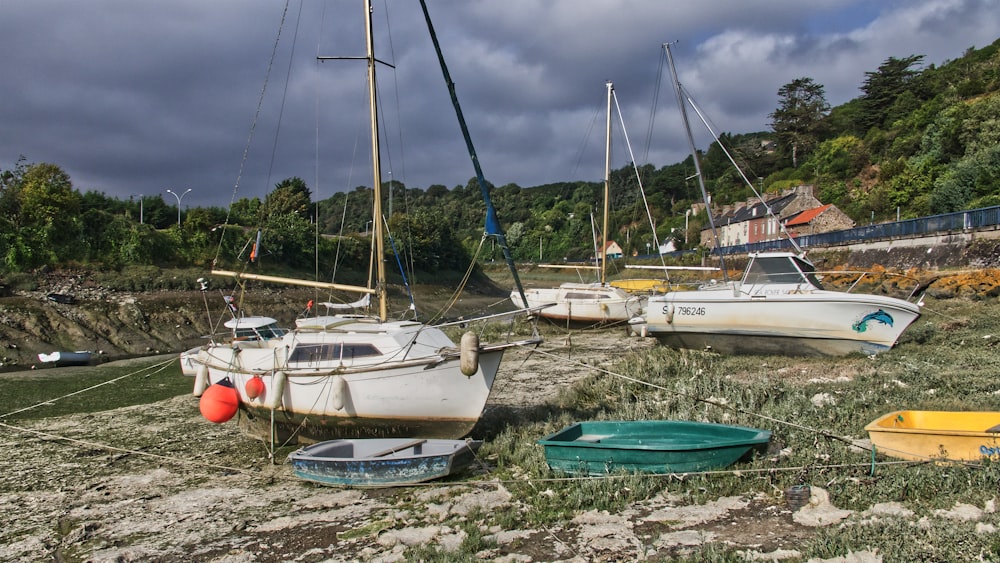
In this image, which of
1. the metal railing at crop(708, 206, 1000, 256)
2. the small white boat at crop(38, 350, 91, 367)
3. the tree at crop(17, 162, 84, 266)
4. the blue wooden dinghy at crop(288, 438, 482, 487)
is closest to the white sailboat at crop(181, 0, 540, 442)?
the blue wooden dinghy at crop(288, 438, 482, 487)

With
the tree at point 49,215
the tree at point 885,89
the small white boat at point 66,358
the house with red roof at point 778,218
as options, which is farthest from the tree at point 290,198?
the tree at point 885,89

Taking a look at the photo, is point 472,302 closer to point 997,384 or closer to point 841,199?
point 841,199

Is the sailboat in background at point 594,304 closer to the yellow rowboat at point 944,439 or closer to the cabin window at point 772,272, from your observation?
the cabin window at point 772,272

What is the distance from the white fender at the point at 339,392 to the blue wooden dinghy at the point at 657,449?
12.9 ft

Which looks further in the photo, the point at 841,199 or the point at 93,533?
the point at 841,199

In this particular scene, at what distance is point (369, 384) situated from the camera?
37.8 feet

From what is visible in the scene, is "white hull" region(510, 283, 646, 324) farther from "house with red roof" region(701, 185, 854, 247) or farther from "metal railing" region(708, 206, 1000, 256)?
"house with red roof" region(701, 185, 854, 247)

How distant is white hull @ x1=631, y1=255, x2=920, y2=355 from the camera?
16.5m

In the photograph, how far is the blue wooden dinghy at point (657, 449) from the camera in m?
8.84

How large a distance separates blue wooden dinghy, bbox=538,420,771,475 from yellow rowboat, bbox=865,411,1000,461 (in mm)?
1446

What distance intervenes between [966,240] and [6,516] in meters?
38.8

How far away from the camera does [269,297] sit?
40875 millimetres

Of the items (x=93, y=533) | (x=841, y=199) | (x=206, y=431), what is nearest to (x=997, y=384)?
(x=93, y=533)

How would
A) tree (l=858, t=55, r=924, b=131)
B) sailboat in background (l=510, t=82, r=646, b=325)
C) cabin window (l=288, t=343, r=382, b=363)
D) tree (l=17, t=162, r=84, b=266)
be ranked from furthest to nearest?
tree (l=858, t=55, r=924, b=131), tree (l=17, t=162, r=84, b=266), sailboat in background (l=510, t=82, r=646, b=325), cabin window (l=288, t=343, r=382, b=363)
